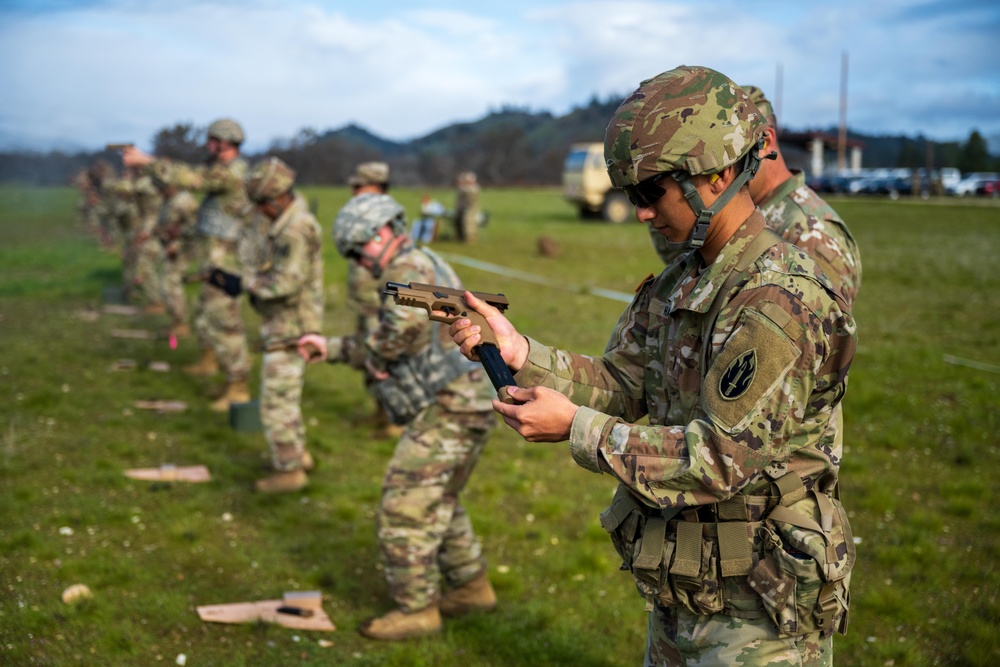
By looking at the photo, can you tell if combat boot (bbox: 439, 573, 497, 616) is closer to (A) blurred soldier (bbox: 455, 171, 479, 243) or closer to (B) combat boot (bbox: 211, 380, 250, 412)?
(B) combat boot (bbox: 211, 380, 250, 412)

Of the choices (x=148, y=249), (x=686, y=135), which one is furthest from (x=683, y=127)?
(x=148, y=249)

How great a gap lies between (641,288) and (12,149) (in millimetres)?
35173

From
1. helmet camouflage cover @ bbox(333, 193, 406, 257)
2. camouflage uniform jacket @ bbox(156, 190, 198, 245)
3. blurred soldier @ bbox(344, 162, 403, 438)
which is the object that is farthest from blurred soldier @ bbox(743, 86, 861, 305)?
camouflage uniform jacket @ bbox(156, 190, 198, 245)

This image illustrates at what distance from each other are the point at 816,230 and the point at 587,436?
2.15m

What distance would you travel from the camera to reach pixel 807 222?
4.07 m

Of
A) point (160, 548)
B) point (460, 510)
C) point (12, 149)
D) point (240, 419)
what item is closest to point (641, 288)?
point (460, 510)

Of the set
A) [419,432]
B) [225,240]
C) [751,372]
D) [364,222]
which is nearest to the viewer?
[751,372]

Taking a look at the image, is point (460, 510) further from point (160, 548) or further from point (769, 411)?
point (769, 411)

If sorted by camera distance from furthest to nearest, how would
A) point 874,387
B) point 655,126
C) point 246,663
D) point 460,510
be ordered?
1. point 874,387
2. point 460,510
3. point 246,663
4. point 655,126

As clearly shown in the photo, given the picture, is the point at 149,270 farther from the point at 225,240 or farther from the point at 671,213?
the point at 671,213

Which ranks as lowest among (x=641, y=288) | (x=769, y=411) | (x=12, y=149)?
(x=769, y=411)

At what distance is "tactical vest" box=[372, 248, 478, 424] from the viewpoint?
16.3 ft

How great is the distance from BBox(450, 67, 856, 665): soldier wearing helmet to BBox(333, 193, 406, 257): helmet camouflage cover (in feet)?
8.94

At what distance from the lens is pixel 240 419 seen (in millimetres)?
8852
